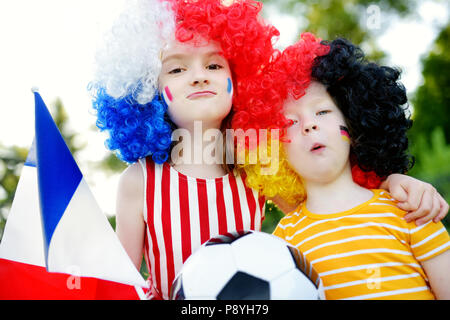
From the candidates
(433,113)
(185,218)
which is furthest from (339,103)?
(433,113)

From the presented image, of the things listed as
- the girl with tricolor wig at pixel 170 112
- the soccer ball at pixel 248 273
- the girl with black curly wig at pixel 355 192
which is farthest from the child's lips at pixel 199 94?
the soccer ball at pixel 248 273

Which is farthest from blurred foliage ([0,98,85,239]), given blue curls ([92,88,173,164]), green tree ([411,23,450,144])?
green tree ([411,23,450,144])

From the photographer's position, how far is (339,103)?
6.57ft

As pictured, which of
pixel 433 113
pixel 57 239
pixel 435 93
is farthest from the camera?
pixel 435 93

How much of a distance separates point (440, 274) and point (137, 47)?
5.28ft

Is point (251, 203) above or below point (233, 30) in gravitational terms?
below

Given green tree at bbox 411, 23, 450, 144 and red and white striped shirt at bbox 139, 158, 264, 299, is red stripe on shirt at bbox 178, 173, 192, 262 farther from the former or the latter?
green tree at bbox 411, 23, 450, 144

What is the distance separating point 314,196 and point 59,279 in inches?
46.0

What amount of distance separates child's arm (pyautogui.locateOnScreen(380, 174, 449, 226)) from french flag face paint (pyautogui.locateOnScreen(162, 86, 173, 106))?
1.08m

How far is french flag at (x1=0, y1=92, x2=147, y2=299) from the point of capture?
4.96 feet

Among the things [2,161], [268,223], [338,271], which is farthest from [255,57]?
[2,161]

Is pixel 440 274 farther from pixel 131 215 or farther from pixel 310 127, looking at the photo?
pixel 131 215

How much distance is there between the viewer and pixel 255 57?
6.89 feet
